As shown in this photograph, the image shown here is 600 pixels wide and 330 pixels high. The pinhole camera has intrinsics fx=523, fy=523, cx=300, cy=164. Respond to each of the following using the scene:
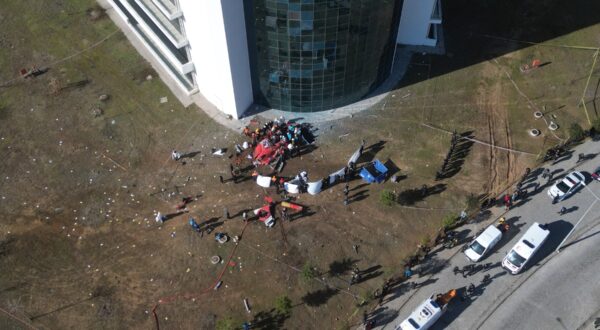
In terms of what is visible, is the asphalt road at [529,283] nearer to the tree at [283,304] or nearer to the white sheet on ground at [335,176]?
the tree at [283,304]

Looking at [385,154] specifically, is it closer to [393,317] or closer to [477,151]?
[477,151]

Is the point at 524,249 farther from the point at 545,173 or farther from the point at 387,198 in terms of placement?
the point at 387,198

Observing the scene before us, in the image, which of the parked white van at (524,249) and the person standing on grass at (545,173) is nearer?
the parked white van at (524,249)

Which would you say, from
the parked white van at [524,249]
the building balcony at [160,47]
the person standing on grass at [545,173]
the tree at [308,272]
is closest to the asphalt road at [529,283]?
the parked white van at [524,249]

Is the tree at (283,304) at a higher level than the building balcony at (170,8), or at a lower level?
lower

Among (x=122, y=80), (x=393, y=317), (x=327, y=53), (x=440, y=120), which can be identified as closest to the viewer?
(x=393, y=317)

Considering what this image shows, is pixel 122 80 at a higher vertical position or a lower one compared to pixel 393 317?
higher

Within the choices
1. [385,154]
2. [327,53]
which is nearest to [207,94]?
Answer: [327,53]

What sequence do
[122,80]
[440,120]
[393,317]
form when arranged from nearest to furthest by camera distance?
1. [393,317]
2. [440,120]
3. [122,80]
